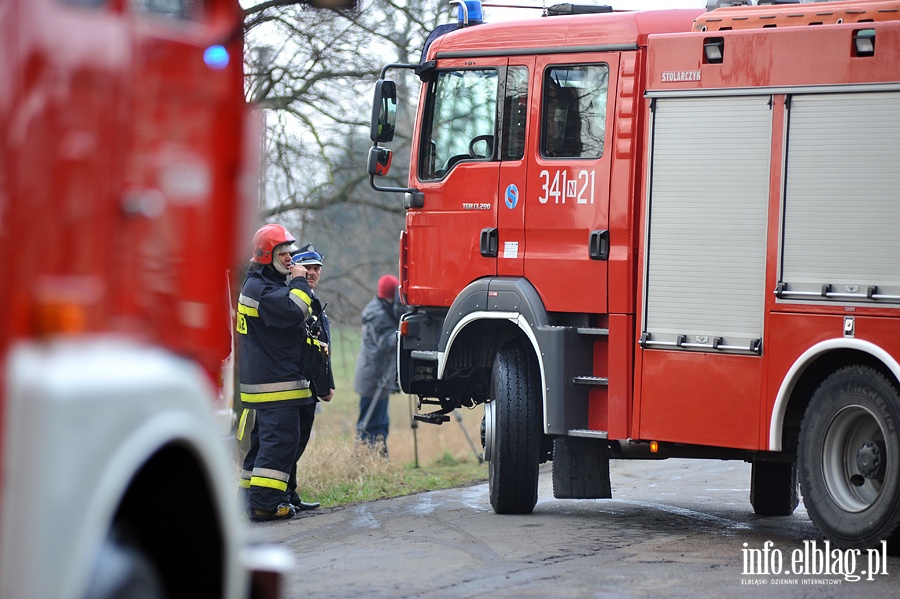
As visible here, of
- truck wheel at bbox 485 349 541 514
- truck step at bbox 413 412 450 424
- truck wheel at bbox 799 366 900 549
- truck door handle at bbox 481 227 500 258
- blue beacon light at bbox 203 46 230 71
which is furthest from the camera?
truck step at bbox 413 412 450 424

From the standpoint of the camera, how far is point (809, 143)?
7.70 meters

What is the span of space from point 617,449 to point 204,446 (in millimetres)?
5734

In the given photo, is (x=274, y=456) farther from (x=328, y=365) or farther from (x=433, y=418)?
(x=433, y=418)

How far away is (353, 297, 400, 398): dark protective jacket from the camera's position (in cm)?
1480

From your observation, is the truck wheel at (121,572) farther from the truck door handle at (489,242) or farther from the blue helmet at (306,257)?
the blue helmet at (306,257)

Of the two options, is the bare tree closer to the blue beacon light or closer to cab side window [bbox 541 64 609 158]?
cab side window [bbox 541 64 609 158]

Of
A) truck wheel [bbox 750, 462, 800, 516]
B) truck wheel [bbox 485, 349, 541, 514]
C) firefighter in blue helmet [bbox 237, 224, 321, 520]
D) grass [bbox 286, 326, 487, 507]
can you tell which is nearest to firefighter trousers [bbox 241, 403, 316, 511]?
firefighter in blue helmet [bbox 237, 224, 321, 520]

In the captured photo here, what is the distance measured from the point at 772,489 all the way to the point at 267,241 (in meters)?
3.93

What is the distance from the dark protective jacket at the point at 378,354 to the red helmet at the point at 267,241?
5225 millimetres

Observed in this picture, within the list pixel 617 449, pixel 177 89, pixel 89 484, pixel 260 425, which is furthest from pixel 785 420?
pixel 89 484

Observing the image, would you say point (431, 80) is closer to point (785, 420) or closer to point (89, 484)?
point (785, 420)

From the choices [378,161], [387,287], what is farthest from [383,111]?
[387,287]

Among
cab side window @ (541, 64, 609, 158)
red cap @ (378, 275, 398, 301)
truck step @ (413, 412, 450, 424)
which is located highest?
cab side window @ (541, 64, 609, 158)

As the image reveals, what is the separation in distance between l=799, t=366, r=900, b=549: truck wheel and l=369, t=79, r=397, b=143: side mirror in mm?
3519
